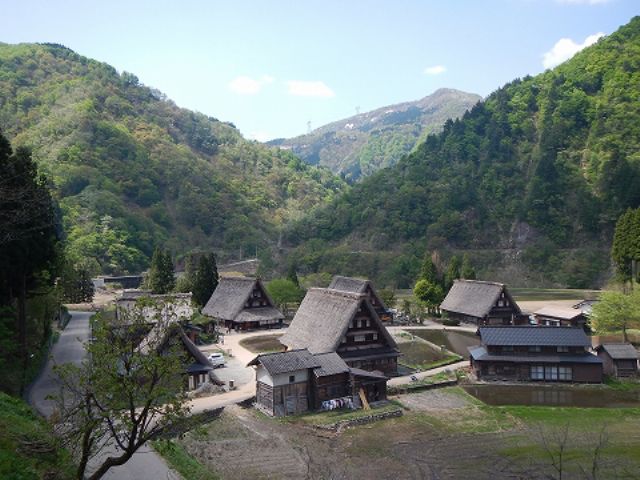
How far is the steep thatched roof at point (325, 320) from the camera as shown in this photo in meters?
31.3

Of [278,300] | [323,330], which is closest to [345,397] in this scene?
[323,330]

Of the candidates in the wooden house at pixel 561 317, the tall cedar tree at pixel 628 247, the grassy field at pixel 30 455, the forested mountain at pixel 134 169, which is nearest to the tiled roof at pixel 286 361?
the grassy field at pixel 30 455

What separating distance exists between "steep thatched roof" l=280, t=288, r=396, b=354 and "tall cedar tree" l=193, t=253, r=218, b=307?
64.5 ft

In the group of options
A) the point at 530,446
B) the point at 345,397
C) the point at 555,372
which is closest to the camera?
the point at 530,446

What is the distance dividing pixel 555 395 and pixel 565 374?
9.74ft

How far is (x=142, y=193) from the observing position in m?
98.0

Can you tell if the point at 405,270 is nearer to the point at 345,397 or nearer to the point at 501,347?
the point at 501,347

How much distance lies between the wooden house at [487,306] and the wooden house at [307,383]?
23.4 m

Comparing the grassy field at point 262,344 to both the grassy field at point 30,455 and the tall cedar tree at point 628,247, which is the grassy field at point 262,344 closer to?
the grassy field at point 30,455

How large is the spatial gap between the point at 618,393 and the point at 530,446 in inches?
445

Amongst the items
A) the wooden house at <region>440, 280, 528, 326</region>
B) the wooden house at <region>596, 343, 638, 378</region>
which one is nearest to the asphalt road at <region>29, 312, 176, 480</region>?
the wooden house at <region>596, 343, 638, 378</region>

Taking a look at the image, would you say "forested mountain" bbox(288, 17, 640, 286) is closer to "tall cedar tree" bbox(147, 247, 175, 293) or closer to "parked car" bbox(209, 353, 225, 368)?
"tall cedar tree" bbox(147, 247, 175, 293)

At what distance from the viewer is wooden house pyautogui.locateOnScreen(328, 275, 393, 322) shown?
46875mm

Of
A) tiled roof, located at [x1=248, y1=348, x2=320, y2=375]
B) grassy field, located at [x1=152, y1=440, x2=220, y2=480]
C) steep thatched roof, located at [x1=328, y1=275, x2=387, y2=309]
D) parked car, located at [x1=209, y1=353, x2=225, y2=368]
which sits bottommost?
parked car, located at [x1=209, y1=353, x2=225, y2=368]
